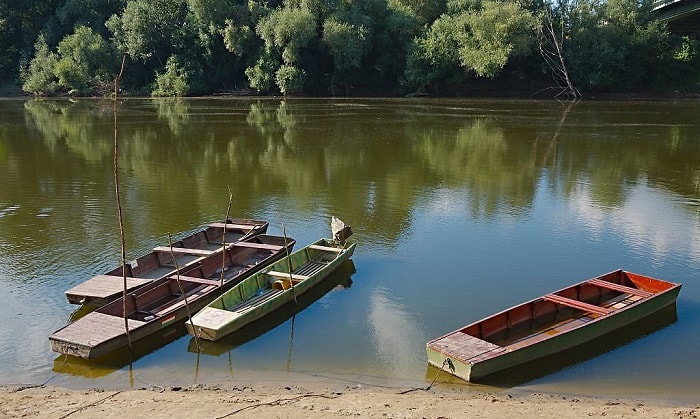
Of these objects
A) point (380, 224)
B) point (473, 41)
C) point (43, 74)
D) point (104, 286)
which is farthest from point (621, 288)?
point (43, 74)

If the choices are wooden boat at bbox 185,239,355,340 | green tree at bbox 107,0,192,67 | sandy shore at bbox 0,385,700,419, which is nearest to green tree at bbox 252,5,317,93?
green tree at bbox 107,0,192,67

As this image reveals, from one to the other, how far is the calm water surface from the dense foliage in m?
18.1

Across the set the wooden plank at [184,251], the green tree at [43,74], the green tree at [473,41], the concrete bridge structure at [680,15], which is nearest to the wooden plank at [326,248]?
the wooden plank at [184,251]

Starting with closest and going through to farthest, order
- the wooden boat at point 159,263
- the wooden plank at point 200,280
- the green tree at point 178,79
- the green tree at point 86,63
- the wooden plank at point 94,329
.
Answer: the wooden plank at point 94,329 < the wooden boat at point 159,263 < the wooden plank at point 200,280 < the green tree at point 86,63 < the green tree at point 178,79

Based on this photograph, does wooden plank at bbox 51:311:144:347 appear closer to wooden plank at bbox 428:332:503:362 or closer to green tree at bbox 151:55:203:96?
wooden plank at bbox 428:332:503:362

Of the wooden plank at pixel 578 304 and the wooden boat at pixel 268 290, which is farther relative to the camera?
the wooden plank at pixel 578 304

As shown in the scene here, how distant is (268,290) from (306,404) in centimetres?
432

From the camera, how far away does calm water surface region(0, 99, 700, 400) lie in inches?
Result: 385

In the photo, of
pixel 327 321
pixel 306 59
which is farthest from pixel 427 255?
pixel 306 59

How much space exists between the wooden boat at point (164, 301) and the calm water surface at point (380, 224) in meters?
0.37

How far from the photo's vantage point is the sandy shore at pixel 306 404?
780cm

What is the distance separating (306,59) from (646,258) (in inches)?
1839

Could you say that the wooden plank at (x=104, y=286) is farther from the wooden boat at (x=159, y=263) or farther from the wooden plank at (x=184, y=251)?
the wooden plank at (x=184, y=251)

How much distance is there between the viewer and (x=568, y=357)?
987 centimetres
